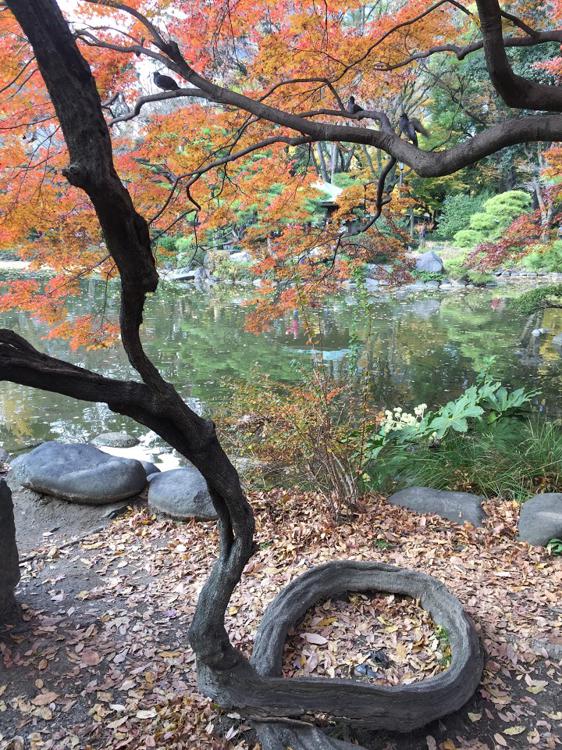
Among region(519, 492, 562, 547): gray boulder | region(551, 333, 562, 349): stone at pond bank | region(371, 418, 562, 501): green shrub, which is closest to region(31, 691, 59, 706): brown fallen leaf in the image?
region(519, 492, 562, 547): gray boulder

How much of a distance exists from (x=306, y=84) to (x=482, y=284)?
55.0 feet

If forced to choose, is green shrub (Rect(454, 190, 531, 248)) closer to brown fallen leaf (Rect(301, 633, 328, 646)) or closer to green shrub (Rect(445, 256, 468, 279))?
green shrub (Rect(445, 256, 468, 279))

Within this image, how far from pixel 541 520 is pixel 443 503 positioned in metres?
0.82

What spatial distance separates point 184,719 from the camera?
98.3 inches

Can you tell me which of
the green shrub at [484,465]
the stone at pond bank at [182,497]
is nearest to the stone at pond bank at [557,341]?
the green shrub at [484,465]

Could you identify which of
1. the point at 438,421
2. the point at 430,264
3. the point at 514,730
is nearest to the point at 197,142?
the point at 438,421

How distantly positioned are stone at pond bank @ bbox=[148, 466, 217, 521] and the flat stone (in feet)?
8.68

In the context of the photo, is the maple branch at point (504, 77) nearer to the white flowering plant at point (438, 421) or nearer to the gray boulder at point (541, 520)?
the gray boulder at point (541, 520)

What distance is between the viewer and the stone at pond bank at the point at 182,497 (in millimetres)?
4641

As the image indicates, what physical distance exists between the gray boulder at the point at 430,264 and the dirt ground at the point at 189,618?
18554 millimetres

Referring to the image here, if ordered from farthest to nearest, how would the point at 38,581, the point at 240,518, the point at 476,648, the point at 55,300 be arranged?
the point at 55,300
the point at 38,581
the point at 476,648
the point at 240,518

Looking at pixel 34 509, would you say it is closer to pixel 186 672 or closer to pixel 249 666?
pixel 186 672

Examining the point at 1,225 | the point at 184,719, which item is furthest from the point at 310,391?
Result: the point at 1,225

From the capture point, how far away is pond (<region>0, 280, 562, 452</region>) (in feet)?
28.2
